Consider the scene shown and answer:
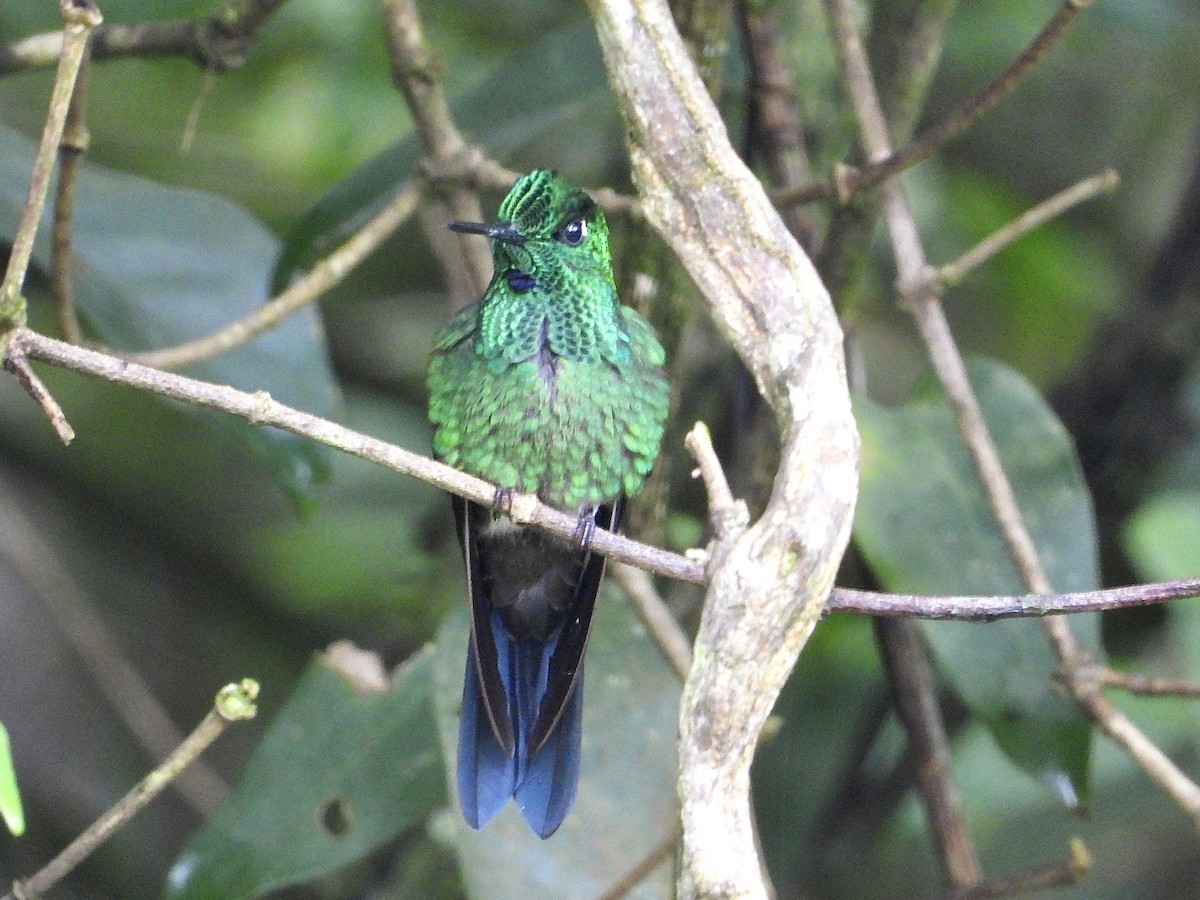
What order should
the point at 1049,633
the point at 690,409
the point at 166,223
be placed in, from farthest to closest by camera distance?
the point at 690,409 < the point at 166,223 < the point at 1049,633

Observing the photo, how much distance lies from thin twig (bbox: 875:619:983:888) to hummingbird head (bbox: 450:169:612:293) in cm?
85

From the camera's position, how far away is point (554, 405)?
2.31 meters

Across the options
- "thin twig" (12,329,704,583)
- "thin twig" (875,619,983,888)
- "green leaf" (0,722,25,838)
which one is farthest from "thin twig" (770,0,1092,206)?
"green leaf" (0,722,25,838)

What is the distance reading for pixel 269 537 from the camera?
12.9ft

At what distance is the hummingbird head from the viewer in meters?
2.29

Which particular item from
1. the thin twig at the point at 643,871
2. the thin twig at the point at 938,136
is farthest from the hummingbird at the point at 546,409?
the thin twig at the point at 938,136

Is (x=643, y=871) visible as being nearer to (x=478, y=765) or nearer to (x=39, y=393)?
(x=478, y=765)

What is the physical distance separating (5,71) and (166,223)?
0.38 metres

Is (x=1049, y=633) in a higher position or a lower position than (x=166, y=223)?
lower

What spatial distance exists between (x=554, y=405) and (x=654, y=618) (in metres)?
0.38

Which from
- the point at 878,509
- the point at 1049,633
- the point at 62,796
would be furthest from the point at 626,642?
the point at 62,796

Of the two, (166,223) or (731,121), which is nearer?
(166,223)

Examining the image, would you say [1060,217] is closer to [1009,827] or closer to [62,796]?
[1009,827]

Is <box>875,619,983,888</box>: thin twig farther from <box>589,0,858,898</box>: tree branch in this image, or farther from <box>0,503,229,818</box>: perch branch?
<box>0,503,229,818</box>: perch branch
